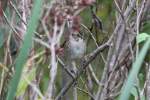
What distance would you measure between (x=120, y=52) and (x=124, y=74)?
12 centimetres

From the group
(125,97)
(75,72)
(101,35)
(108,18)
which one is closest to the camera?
(125,97)

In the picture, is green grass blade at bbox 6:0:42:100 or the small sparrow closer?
green grass blade at bbox 6:0:42:100

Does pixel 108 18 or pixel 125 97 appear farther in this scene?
pixel 108 18

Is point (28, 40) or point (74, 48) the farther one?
point (74, 48)

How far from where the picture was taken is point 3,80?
134 centimetres

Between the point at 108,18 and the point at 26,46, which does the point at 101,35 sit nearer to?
the point at 108,18

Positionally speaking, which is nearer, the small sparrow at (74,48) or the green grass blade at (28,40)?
the green grass blade at (28,40)

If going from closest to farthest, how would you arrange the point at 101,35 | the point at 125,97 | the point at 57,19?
1. the point at 125,97
2. the point at 57,19
3. the point at 101,35

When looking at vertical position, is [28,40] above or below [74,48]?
above

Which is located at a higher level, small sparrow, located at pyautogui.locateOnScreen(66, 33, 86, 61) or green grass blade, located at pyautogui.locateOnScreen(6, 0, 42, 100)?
green grass blade, located at pyautogui.locateOnScreen(6, 0, 42, 100)

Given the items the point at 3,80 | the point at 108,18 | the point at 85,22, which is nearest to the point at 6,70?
the point at 3,80

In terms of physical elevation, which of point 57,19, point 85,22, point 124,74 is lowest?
point 124,74

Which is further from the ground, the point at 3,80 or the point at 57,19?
the point at 57,19

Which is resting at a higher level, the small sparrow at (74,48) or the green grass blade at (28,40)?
the green grass blade at (28,40)
